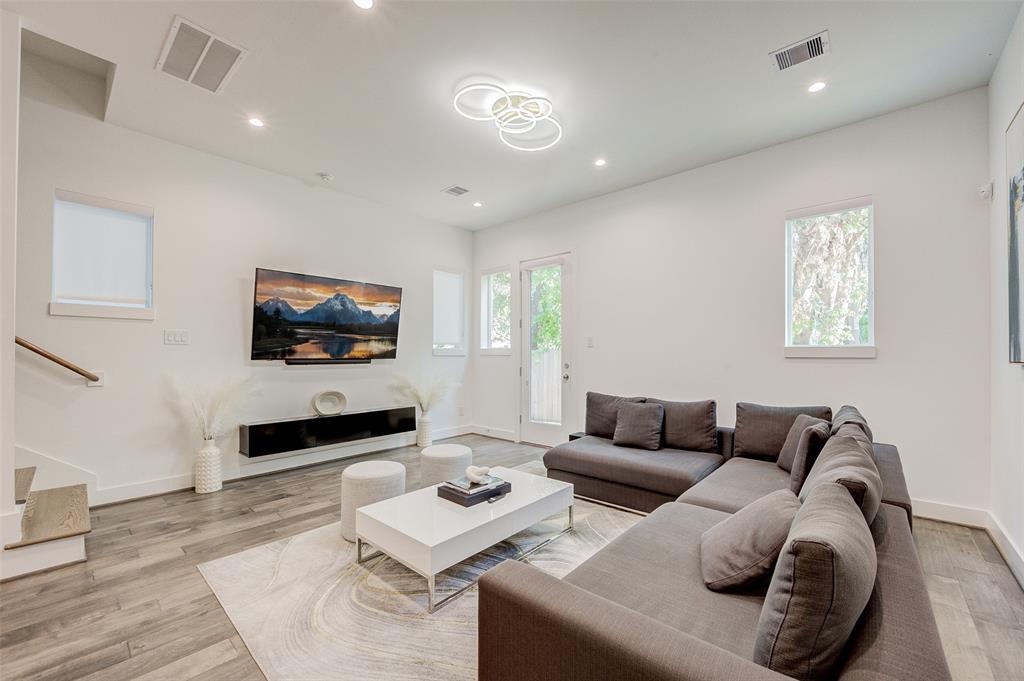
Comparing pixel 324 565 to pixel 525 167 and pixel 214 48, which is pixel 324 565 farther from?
pixel 525 167

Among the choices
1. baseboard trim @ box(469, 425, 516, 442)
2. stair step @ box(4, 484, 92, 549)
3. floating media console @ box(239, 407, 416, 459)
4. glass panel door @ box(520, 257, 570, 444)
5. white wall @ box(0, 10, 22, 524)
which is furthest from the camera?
baseboard trim @ box(469, 425, 516, 442)

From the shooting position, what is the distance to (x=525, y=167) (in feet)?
13.8

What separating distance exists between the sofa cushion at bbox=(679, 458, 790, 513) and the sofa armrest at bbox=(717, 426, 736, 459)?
378 mm

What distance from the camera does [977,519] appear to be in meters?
2.96

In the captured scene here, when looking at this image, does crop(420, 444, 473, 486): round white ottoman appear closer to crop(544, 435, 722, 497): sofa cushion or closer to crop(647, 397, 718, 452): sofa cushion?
crop(544, 435, 722, 497): sofa cushion

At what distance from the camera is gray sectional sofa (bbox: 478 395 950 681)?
A: 0.87 meters

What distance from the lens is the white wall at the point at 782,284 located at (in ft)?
9.92

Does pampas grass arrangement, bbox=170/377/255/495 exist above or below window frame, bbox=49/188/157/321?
below

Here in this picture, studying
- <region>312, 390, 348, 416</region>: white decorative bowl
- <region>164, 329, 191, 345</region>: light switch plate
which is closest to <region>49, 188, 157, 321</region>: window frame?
<region>164, 329, 191, 345</region>: light switch plate

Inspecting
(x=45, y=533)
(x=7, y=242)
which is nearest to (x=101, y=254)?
(x=7, y=242)

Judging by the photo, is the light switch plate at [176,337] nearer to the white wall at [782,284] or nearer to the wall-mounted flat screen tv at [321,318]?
the wall-mounted flat screen tv at [321,318]

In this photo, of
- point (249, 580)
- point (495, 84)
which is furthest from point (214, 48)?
point (249, 580)

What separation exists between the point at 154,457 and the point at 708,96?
5229mm

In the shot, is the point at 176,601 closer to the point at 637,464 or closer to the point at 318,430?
the point at 318,430
